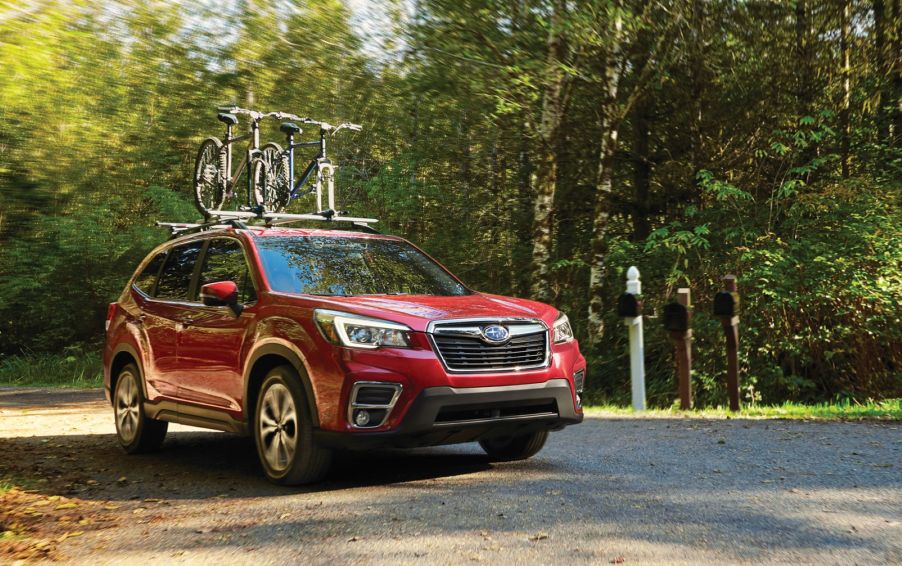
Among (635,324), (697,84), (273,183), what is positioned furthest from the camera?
(697,84)

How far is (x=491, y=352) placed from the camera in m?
6.61

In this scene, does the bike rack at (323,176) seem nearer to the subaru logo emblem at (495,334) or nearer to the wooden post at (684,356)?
the wooden post at (684,356)

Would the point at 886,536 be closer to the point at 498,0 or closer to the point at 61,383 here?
the point at 498,0

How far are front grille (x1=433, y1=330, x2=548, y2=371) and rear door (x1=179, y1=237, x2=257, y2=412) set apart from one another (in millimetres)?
1522

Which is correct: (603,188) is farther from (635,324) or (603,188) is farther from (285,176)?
(285,176)

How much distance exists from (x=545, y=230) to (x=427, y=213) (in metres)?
3.10

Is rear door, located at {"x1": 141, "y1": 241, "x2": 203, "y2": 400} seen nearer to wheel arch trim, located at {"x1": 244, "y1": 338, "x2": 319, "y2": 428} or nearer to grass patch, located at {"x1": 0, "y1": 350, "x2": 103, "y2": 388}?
wheel arch trim, located at {"x1": 244, "y1": 338, "x2": 319, "y2": 428}

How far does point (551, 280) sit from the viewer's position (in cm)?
1869

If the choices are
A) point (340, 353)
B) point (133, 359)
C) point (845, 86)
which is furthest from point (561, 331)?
point (845, 86)

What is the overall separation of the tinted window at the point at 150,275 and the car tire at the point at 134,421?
2.34ft

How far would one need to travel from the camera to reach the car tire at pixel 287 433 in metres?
6.55

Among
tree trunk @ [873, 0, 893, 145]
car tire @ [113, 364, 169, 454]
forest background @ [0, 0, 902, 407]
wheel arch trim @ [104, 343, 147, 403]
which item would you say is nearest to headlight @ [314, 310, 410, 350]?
wheel arch trim @ [104, 343, 147, 403]

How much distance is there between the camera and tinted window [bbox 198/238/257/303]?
7343mm

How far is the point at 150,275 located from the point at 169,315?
906 mm
